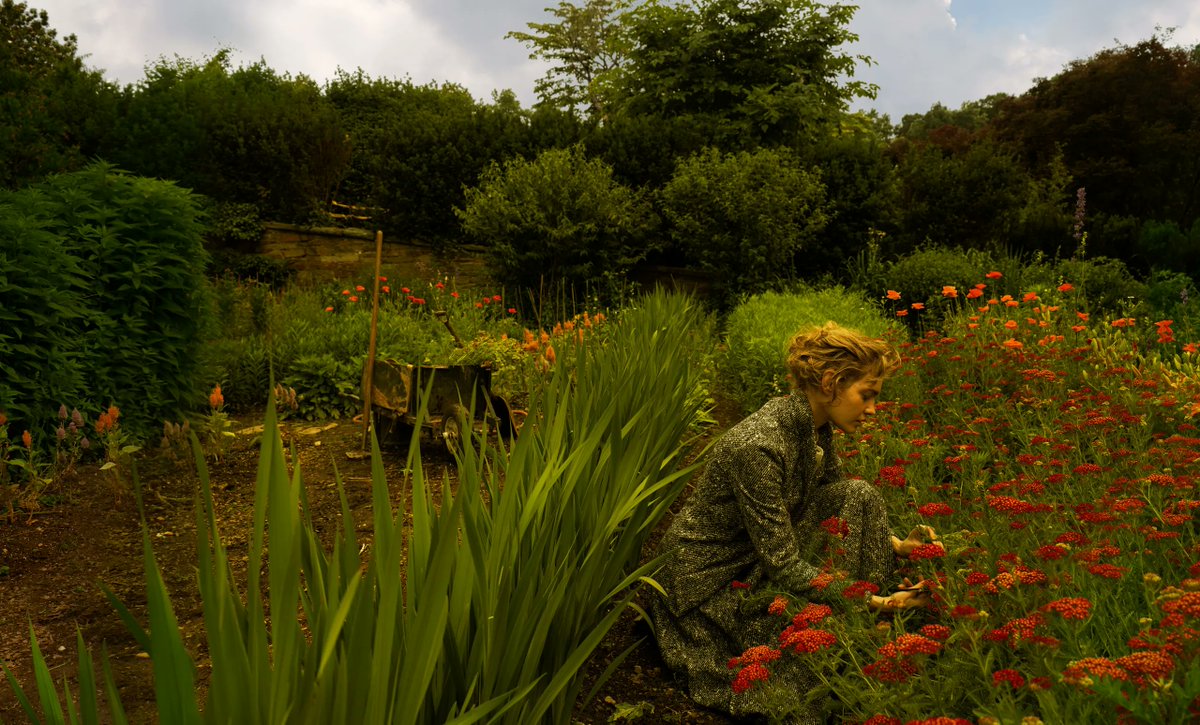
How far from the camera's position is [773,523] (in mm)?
2705

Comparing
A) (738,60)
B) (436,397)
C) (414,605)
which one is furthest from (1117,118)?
(414,605)

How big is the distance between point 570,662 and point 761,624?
123cm

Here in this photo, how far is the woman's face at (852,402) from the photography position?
2.75 m

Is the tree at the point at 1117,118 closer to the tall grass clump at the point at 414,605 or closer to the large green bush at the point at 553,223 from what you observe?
the large green bush at the point at 553,223

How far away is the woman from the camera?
106 inches

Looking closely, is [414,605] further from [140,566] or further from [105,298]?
[105,298]

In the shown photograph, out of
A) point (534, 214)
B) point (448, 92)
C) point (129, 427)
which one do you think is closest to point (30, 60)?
point (448, 92)

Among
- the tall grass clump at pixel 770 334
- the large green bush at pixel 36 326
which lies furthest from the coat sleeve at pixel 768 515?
the large green bush at pixel 36 326

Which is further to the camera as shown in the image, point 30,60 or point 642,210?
point 30,60

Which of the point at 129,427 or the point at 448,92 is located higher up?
the point at 448,92

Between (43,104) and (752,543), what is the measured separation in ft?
42.5

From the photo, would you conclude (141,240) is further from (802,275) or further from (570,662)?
(802,275)

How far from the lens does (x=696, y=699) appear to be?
2809 mm

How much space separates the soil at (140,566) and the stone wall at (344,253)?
8273mm
